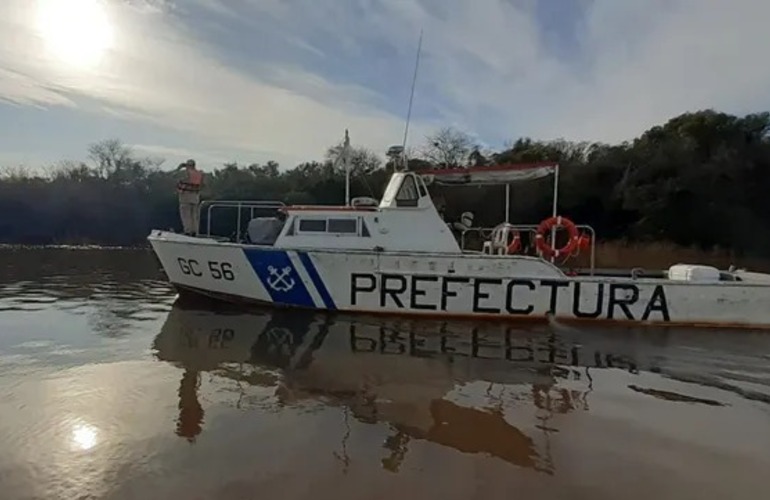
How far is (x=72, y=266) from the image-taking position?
1961 centimetres

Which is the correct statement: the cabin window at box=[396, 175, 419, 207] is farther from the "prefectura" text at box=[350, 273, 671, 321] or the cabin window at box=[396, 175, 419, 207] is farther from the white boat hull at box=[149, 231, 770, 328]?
the "prefectura" text at box=[350, 273, 671, 321]

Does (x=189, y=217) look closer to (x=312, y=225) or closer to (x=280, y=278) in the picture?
(x=280, y=278)

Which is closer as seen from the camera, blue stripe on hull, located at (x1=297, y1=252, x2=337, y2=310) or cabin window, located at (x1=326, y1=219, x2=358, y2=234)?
blue stripe on hull, located at (x1=297, y1=252, x2=337, y2=310)

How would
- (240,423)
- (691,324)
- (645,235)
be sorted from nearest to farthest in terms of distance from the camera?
(240,423) → (691,324) → (645,235)

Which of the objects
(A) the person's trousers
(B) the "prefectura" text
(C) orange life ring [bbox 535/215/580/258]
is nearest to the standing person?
(A) the person's trousers

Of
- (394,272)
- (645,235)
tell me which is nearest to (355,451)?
(394,272)

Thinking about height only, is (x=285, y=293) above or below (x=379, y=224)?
below

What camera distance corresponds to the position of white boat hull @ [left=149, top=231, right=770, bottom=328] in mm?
9586

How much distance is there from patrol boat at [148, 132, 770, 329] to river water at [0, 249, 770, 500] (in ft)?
1.98

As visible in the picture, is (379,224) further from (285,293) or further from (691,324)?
(691,324)

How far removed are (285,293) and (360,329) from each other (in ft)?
5.62

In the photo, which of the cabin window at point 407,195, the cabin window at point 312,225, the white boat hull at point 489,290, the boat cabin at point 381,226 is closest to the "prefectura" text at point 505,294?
the white boat hull at point 489,290

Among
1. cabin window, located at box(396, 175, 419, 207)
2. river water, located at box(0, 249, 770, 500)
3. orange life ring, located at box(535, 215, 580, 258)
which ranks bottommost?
river water, located at box(0, 249, 770, 500)

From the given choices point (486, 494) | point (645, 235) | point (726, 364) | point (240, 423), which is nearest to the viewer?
point (486, 494)
